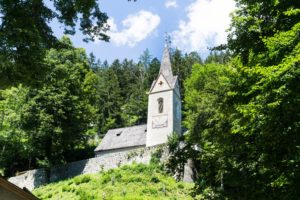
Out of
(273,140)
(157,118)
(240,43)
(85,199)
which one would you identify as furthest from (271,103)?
(157,118)

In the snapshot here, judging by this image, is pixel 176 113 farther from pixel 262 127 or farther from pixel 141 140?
pixel 262 127

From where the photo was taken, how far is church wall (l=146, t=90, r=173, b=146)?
36.3 meters

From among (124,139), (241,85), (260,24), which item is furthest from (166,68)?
(241,85)

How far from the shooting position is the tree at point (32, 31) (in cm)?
1119

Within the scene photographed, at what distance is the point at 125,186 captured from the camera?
75.5 feet

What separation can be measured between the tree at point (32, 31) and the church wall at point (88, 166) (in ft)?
56.0

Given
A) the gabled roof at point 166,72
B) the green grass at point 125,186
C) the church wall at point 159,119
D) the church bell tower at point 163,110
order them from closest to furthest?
the green grass at point 125,186 < the church wall at point 159,119 < the church bell tower at point 163,110 < the gabled roof at point 166,72

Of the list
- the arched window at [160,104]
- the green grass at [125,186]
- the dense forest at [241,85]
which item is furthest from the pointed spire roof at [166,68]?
the dense forest at [241,85]

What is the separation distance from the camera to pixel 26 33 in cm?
1110

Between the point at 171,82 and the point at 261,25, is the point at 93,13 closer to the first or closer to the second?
the point at 261,25

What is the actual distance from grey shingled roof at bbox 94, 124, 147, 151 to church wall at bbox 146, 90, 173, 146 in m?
2.69

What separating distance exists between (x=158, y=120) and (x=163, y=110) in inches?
45.7

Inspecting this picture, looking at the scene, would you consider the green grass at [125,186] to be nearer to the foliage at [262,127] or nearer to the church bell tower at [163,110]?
the church bell tower at [163,110]

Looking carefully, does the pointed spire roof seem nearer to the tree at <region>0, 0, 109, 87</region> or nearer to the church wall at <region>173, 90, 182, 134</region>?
the church wall at <region>173, 90, 182, 134</region>
